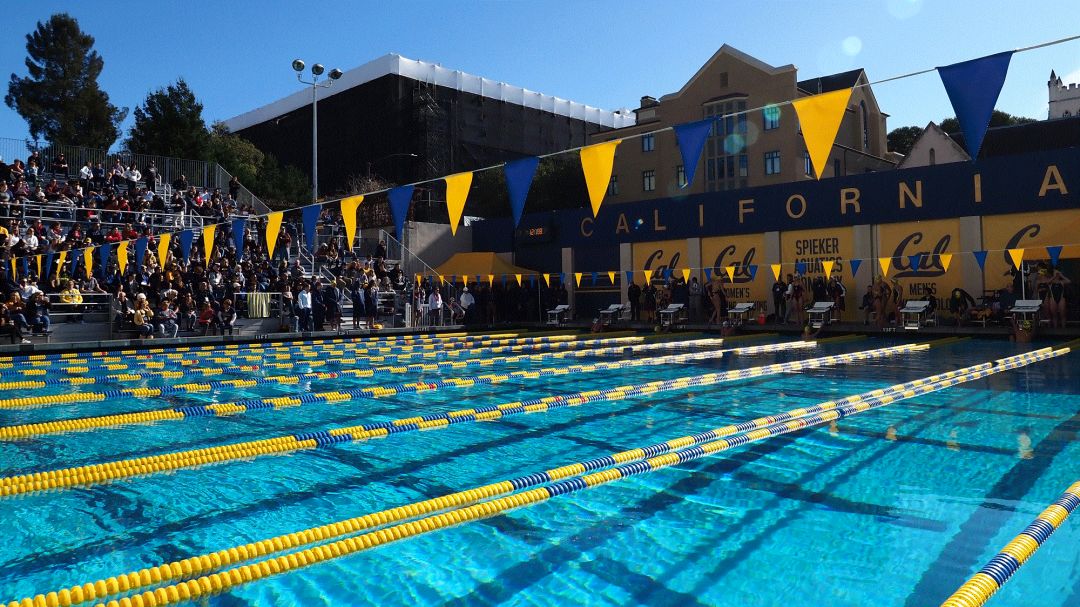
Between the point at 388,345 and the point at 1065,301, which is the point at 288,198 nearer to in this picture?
the point at 388,345

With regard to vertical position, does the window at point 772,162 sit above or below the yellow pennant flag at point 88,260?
above

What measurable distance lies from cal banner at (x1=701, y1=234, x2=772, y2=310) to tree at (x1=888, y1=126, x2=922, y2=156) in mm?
32483

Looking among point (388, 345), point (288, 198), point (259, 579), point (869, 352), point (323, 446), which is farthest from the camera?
point (288, 198)

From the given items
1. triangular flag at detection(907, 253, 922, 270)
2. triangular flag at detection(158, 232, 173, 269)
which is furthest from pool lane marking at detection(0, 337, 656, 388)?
triangular flag at detection(907, 253, 922, 270)

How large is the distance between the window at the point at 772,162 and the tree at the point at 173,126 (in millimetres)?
25894

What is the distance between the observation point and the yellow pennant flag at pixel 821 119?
22.9ft

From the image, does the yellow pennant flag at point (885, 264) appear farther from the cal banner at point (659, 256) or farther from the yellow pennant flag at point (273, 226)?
the yellow pennant flag at point (273, 226)

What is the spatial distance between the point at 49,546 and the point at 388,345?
38.1 feet

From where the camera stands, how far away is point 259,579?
318cm

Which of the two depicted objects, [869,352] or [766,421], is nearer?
[766,421]

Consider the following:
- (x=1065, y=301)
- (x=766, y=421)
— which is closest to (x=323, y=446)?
(x=766, y=421)

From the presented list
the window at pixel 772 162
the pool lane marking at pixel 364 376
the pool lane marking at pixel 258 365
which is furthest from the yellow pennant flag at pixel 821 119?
the window at pixel 772 162

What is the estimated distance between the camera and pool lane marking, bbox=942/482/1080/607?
2.61 m

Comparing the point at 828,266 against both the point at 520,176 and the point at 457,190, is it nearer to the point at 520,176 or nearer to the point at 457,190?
the point at 457,190
